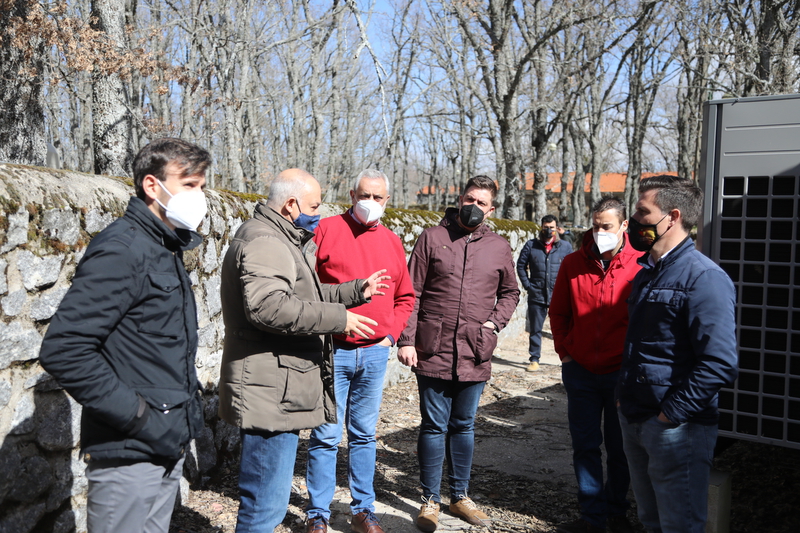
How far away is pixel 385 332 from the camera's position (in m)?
3.67

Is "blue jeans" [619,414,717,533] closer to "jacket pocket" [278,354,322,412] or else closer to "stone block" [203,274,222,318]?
"jacket pocket" [278,354,322,412]

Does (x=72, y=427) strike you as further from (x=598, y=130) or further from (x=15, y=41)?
(x=598, y=130)

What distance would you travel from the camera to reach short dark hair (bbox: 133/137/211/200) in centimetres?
215

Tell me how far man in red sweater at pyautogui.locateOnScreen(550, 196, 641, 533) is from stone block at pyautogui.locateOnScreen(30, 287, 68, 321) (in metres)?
2.65

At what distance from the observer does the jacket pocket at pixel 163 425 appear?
6.59ft


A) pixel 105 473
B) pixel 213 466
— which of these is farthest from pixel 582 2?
pixel 105 473

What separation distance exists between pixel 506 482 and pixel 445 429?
110cm

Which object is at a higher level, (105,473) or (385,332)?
(385,332)

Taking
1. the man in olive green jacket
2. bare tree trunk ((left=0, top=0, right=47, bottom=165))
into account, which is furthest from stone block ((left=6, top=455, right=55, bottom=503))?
bare tree trunk ((left=0, top=0, right=47, bottom=165))

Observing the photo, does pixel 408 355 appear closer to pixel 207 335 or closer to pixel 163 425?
pixel 207 335

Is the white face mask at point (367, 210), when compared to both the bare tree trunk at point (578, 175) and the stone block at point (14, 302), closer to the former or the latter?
the stone block at point (14, 302)

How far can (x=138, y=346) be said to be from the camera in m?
2.02

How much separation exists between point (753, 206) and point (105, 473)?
3.45 meters

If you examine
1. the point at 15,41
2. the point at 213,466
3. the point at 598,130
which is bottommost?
the point at 213,466
